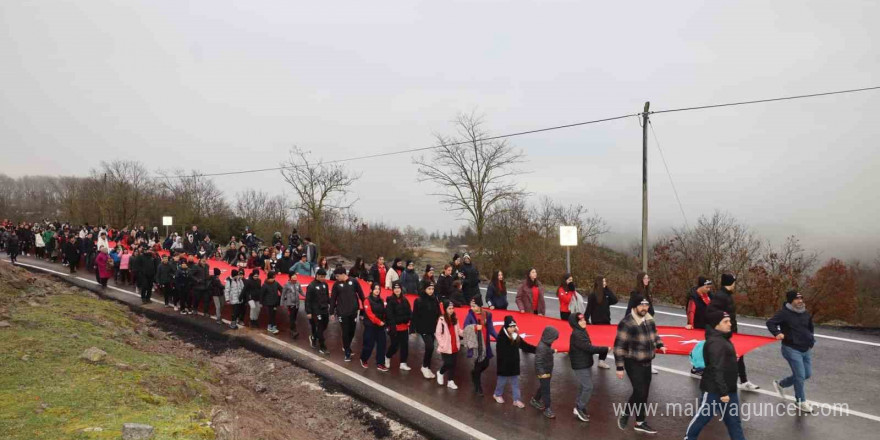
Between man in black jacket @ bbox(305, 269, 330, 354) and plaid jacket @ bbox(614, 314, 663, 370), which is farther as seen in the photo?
man in black jacket @ bbox(305, 269, 330, 354)

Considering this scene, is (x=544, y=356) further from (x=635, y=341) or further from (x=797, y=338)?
(x=797, y=338)

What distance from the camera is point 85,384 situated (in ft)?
25.9

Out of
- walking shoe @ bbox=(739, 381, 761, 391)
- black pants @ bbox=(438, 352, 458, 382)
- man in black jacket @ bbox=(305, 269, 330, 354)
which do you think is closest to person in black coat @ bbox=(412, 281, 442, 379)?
black pants @ bbox=(438, 352, 458, 382)

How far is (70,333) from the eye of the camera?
10.9 metres

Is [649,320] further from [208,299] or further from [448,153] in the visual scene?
[448,153]

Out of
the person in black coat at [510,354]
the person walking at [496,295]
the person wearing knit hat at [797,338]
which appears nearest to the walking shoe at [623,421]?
the person in black coat at [510,354]

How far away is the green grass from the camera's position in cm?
628

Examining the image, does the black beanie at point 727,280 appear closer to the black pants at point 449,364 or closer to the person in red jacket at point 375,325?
the black pants at point 449,364

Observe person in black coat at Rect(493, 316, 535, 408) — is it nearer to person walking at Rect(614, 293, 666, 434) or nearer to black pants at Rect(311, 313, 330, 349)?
person walking at Rect(614, 293, 666, 434)

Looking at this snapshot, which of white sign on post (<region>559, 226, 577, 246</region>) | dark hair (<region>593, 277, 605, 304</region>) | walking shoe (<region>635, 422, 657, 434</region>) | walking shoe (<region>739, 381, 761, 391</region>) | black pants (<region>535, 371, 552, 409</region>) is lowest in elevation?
walking shoe (<region>635, 422, 657, 434</region>)

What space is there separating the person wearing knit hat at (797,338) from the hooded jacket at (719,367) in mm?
1895

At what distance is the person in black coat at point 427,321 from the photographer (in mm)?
9977

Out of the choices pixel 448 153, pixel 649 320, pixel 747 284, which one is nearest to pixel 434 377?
pixel 649 320

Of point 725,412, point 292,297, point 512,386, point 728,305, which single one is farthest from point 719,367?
point 292,297
